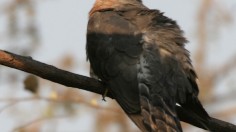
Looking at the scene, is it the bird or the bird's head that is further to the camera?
→ the bird's head

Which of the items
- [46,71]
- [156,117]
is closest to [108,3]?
[156,117]

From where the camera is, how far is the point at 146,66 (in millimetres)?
6418

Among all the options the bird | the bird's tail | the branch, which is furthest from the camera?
the bird

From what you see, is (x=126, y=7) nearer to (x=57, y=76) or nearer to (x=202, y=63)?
(x=57, y=76)

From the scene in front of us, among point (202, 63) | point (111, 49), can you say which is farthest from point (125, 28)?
point (202, 63)

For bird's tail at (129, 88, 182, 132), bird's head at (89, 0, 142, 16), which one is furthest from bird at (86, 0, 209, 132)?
bird's head at (89, 0, 142, 16)

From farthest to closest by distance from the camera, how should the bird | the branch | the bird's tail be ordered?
the bird → the bird's tail → the branch

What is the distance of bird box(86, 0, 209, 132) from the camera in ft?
20.6

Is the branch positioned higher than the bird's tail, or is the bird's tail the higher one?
the branch

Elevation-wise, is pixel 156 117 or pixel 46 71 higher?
pixel 46 71

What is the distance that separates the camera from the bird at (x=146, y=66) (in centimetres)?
627

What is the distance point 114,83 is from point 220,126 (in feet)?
3.27

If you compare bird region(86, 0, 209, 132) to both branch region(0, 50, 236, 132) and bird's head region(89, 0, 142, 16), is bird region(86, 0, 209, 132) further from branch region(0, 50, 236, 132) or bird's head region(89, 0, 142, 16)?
branch region(0, 50, 236, 132)

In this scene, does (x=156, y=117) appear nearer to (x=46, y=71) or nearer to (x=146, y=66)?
(x=146, y=66)
